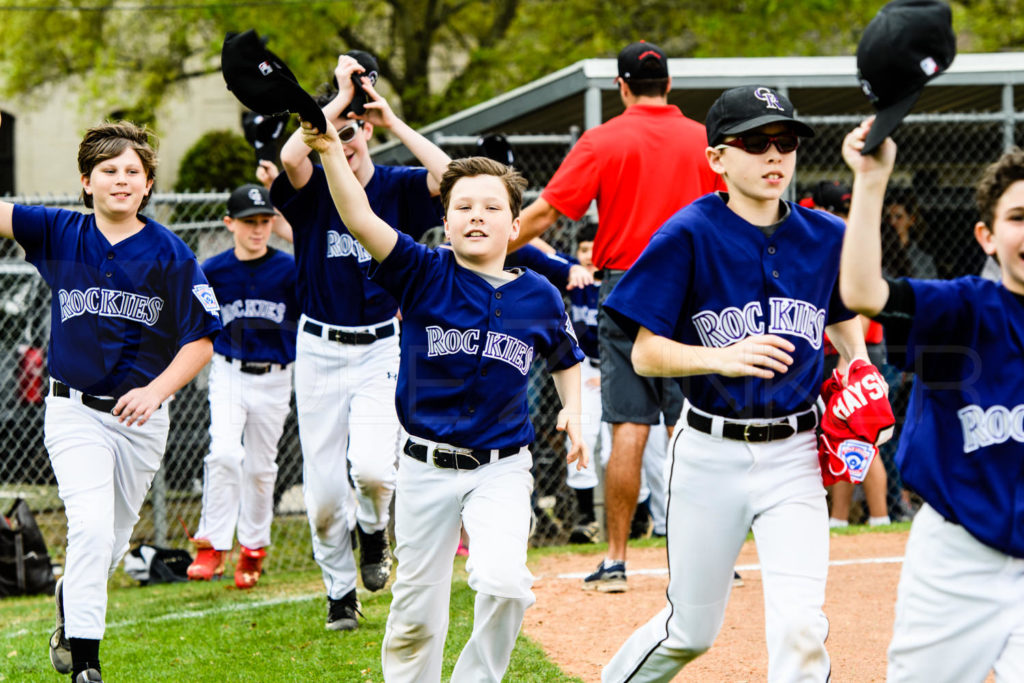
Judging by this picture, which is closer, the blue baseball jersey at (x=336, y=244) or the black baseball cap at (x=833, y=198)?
the blue baseball jersey at (x=336, y=244)

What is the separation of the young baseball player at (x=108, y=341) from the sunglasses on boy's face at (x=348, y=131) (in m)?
0.83

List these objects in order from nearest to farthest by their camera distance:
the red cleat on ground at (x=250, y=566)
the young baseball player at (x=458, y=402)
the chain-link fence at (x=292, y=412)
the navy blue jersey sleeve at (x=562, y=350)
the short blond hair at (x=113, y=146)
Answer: the young baseball player at (x=458, y=402) → the navy blue jersey sleeve at (x=562, y=350) → the short blond hair at (x=113, y=146) → the red cleat on ground at (x=250, y=566) → the chain-link fence at (x=292, y=412)

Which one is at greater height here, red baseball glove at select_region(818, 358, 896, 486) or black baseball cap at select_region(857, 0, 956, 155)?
→ black baseball cap at select_region(857, 0, 956, 155)

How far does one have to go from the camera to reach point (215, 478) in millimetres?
7102

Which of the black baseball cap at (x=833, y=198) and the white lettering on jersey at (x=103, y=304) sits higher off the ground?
the black baseball cap at (x=833, y=198)

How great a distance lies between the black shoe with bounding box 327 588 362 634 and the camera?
210 inches

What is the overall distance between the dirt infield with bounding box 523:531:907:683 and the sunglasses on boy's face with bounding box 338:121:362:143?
2.33 meters

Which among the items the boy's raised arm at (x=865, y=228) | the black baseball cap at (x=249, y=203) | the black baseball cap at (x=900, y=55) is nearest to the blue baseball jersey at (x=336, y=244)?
the black baseball cap at (x=249, y=203)

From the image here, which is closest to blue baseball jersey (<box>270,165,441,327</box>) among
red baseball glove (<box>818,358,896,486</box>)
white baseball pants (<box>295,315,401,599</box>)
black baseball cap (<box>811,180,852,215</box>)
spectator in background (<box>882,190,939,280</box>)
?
white baseball pants (<box>295,315,401,599</box>)

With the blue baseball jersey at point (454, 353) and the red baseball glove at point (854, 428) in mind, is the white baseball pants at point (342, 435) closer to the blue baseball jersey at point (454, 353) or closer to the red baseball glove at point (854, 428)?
the blue baseball jersey at point (454, 353)

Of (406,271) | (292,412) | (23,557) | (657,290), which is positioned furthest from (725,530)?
(292,412)

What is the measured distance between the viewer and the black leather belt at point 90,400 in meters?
4.52

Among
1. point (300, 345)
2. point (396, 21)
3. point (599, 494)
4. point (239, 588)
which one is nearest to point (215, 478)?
point (239, 588)

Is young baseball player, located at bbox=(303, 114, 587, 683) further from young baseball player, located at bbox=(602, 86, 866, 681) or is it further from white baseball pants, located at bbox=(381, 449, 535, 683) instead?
young baseball player, located at bbox=(602, 86, 866, 681)
